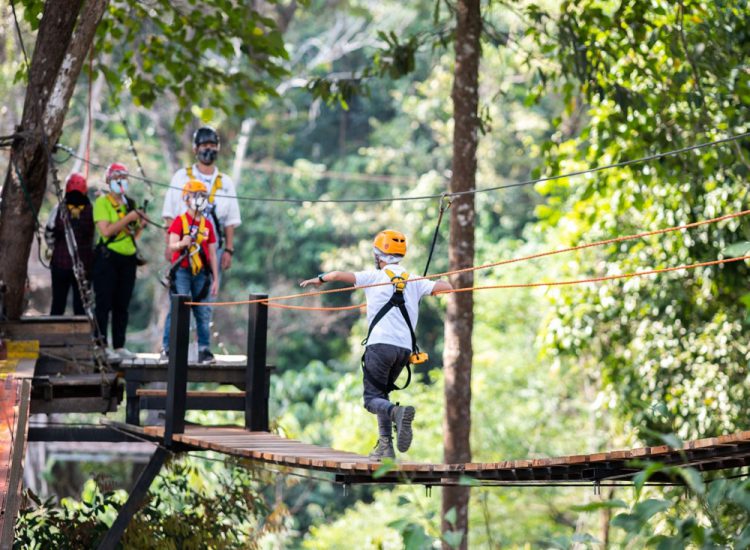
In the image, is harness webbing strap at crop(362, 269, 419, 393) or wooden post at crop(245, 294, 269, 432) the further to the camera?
wooden post at crop(245, 294, 269, 432)

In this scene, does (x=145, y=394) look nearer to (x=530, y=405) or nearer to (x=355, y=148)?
(x=530, y=405)

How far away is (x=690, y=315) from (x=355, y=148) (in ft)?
59.7

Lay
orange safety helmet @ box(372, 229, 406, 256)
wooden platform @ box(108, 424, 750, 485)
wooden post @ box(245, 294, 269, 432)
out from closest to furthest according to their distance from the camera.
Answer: wooden platform @ box(108, 424, 750, 485) → orange safety helmet @ box(372, 229, 406, 256) → wooden post @ box(245, 294, 269, 432)

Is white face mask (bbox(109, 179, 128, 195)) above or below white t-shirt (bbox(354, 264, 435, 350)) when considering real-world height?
above

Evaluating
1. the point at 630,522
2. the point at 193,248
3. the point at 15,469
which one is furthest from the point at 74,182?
the point at 630,522

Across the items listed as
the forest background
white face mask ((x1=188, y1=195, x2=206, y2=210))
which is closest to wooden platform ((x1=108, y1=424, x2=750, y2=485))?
the forest background

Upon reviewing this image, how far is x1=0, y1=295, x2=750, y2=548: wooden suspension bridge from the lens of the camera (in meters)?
5.92

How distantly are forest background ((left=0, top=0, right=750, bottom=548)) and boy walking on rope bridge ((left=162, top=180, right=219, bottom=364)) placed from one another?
3.52 ft

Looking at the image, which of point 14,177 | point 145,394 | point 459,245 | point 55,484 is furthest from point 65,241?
point 55,484

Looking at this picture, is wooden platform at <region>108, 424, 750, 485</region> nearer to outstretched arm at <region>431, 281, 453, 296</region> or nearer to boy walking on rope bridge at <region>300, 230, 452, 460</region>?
boy walking on rope bridge at <region>300, 230, 452, 460</region>

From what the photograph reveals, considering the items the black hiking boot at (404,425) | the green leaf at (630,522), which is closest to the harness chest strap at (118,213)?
the black hiking boot at (404,425)

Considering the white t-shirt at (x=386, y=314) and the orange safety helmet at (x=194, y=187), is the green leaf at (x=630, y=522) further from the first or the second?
the orange safety helmet at (x=194, y=187)

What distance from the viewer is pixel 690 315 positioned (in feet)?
37.7

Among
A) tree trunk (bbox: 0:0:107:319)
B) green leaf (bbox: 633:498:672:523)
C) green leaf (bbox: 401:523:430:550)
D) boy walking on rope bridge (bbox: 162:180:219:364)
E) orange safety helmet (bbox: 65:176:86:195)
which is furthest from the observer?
orange safety helmet (bbox: 65:176:86:195)
